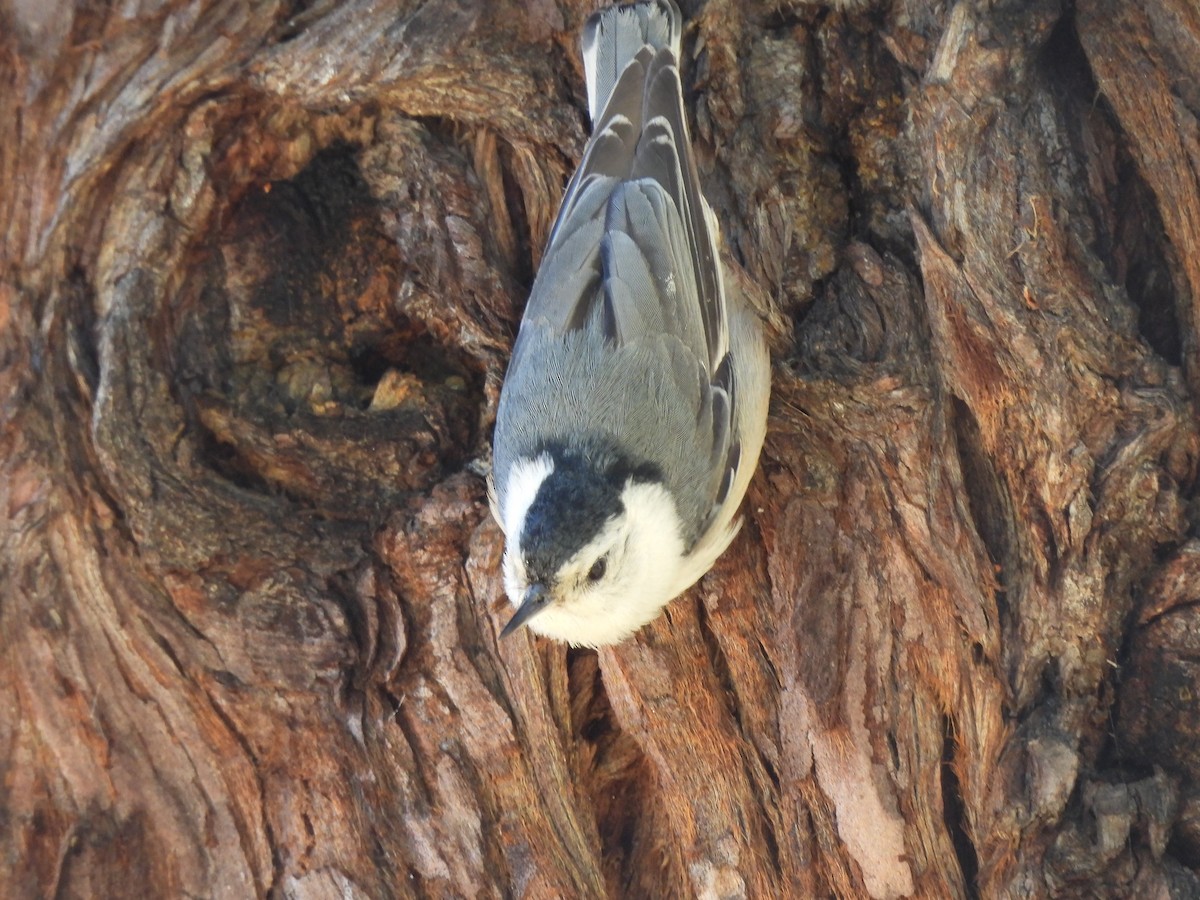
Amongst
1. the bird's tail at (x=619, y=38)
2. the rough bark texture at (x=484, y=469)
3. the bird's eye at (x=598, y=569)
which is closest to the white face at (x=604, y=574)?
the bird's eye at (x=598, y=569)

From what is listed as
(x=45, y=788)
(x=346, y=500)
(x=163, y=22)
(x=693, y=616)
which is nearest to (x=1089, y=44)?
(x=693, y=616)

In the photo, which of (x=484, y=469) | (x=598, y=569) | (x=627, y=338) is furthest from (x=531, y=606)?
(x=627, y=338)

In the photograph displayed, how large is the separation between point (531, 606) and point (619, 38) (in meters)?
1.30

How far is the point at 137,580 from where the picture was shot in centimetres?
234

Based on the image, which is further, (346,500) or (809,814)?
(346,500)

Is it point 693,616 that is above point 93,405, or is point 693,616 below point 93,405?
below

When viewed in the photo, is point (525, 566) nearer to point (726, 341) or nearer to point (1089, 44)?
point (726, 341)

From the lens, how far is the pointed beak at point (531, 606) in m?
2.09

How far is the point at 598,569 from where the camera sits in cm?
223

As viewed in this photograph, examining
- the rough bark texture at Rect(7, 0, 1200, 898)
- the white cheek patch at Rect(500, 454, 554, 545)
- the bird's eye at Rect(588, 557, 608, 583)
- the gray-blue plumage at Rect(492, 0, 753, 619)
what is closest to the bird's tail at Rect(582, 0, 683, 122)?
the gray-blue plumage at Rect(492, 0, 753, 619)

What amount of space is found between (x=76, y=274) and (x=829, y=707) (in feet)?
6.18

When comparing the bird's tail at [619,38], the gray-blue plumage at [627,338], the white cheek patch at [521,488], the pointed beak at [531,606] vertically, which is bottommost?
the pointed beak at [531,606]

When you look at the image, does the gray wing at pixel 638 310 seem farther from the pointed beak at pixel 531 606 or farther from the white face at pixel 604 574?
the pointed beak at pixel 531 606

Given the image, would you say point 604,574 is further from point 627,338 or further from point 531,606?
point 627,338
